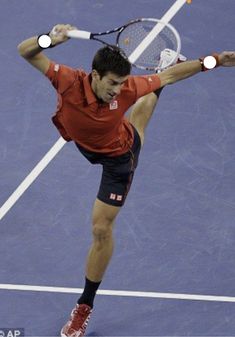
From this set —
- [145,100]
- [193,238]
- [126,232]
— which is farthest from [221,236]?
[145,100]

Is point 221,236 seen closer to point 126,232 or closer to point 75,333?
point 126,232

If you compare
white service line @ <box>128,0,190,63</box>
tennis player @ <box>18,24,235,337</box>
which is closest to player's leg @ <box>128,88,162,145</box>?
tennis player @ <box>18,24,235,337</box>

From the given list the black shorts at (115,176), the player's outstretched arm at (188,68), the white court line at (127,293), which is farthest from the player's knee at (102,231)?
the player's outstretched arm at (188,68)

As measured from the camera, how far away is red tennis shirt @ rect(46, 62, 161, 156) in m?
7.55

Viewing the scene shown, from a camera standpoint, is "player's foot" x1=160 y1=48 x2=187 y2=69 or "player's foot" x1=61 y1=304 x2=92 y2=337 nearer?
"player's foot" x1=61 y1=304 x2=92 y2=337

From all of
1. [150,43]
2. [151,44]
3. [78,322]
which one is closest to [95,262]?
[78,322]

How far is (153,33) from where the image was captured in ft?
29.0

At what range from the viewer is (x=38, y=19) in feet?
38.7

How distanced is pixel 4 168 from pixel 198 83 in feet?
8.15

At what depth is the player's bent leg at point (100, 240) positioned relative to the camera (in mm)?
7844

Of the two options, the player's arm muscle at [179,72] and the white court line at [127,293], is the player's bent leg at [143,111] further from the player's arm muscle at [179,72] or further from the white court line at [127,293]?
the white court line at [127,293]

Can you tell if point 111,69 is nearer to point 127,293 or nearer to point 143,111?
point 143,111

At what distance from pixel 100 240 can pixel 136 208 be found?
148 cm

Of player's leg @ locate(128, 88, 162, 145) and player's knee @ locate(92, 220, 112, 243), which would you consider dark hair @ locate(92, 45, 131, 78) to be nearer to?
player's knee @ locate(92, 220, 112, 243)
